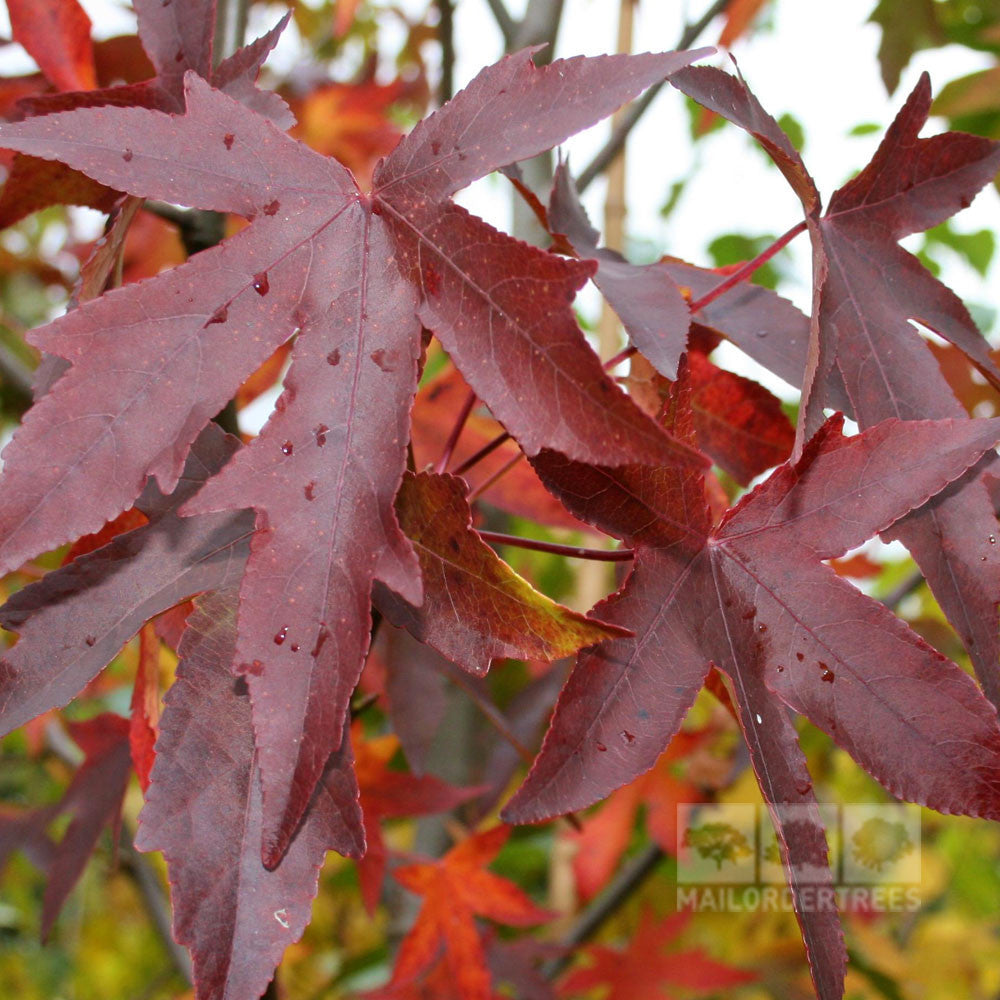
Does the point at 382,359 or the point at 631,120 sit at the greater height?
the point at 631,120

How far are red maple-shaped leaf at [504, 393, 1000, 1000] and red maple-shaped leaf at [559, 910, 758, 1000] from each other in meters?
0.74

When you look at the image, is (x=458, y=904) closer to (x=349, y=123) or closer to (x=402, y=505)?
(x=402, y=505)

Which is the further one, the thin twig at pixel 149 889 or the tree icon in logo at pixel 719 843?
the thin twig at pixel 149 889

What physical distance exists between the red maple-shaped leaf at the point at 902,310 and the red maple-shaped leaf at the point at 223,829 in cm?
27

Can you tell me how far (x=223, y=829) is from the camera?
1.26ft

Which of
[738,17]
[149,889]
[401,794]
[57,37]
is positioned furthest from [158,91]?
[738,17]

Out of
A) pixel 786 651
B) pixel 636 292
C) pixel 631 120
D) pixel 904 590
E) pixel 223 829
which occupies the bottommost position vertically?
pixel 223 829

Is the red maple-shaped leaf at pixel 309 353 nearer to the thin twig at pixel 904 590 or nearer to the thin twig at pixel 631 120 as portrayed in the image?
the thin twig at pixel 631 120

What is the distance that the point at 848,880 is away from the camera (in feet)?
3.12

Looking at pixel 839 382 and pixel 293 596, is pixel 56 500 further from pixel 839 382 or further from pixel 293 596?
pixel 839 382

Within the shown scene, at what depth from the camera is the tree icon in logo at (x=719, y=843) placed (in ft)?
2.64

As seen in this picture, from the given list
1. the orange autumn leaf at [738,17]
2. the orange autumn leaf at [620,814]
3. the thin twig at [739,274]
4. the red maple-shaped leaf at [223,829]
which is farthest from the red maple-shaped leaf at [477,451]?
the orange autumn leaf at [738,17]

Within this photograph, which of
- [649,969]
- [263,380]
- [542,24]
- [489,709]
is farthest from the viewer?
[649,969]

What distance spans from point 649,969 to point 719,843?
14.6 inches
